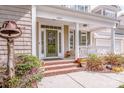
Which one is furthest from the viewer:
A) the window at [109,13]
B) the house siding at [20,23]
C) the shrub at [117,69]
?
the window at [109,13]

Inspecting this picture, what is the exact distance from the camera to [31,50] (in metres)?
8.03

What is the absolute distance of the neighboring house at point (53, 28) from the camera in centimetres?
775

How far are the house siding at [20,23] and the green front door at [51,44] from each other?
416cm

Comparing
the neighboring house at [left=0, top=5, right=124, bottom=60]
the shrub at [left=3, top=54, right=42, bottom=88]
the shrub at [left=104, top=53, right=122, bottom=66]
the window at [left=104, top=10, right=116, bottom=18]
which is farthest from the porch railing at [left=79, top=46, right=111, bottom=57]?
the window at [left=104, top=10, right=116, bottom=18]

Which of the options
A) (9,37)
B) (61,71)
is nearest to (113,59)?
(61,71)

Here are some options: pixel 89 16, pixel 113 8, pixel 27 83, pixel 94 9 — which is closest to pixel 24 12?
pixel 27 83

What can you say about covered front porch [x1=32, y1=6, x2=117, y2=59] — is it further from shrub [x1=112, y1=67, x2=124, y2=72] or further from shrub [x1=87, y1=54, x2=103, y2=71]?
shrub [x1=112, y1=67, x2=124, y2=72]

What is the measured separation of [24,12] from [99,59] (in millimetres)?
5188

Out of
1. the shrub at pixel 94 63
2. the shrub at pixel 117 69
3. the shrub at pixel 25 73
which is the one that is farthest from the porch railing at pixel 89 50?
the shrub at pixel 25 73

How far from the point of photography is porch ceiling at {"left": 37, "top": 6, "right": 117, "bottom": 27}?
911 cm

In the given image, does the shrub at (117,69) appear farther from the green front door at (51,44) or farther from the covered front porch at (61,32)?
the green front door at (51,44)

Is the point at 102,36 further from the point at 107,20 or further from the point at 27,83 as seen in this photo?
the point at 27,83

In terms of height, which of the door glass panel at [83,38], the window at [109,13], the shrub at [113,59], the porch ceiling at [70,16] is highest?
the window at [109,13]
